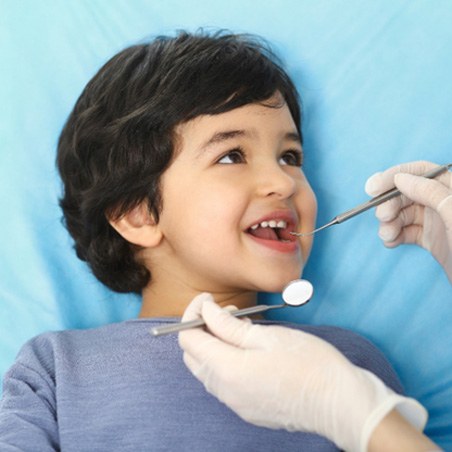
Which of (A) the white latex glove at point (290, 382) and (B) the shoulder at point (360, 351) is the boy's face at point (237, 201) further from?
(A) the white latex glove at point (290, 382)

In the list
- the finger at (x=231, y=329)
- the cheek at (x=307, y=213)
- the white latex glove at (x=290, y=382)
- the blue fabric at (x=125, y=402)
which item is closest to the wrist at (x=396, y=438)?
the white latex glove at (x=290, y=382)

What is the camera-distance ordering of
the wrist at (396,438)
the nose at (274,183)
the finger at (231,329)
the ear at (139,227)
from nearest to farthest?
the wrist at (396,438)
the finger at (231,329)
the nose at (274,183)
the ear at (139,227)

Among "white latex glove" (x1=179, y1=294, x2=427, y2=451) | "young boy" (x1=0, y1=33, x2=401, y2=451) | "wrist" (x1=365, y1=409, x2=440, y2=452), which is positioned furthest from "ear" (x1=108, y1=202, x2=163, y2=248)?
"wrist" (x1=365, y1=409, x2=440, y2=452)

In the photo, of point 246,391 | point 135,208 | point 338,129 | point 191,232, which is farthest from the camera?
point 338,129

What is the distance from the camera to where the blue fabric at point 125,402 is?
1.24 m

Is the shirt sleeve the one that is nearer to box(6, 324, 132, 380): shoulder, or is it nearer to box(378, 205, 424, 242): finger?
box(6, 324, 132, 380): shoulder

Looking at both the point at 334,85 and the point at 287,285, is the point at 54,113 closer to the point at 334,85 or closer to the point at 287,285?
the point at 334,85

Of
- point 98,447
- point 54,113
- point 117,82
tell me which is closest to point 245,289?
point 98,447

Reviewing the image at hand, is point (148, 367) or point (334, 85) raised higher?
point (334, 85)

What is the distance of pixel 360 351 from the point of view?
4.61ft

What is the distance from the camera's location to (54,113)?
1724 mm

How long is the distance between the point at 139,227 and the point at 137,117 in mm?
243

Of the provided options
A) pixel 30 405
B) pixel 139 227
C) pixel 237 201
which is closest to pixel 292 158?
pixel 237 201

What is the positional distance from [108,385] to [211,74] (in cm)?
67
